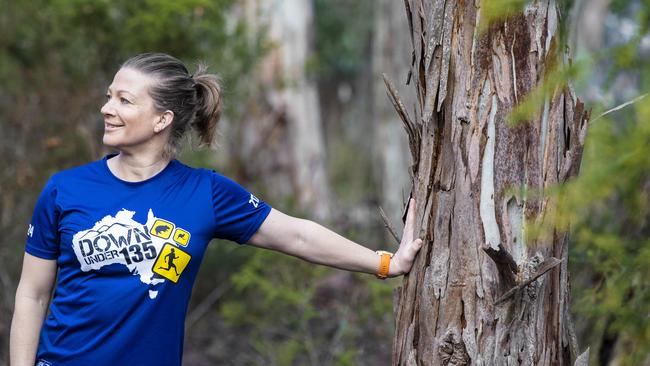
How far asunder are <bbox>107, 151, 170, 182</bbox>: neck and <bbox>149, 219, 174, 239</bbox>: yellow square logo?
0.23 m

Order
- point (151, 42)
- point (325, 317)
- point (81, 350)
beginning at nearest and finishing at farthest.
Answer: point (81, 350)
point (151, 42)
point (325, 317)

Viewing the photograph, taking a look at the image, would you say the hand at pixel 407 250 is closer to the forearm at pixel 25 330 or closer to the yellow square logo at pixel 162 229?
the yellow square logo at pixel 162 229

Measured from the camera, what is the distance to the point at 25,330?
336 centimetres

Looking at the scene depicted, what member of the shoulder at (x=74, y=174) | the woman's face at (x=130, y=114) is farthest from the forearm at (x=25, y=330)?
the woman's face at (x=130, y=114)

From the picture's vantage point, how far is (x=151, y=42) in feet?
23.2

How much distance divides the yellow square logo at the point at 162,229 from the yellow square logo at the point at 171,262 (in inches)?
1.5

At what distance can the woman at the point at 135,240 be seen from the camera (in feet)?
10.7

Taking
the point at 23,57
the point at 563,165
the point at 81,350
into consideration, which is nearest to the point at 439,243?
the point at 563,165

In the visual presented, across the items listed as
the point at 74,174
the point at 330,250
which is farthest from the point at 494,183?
the point at 74,174

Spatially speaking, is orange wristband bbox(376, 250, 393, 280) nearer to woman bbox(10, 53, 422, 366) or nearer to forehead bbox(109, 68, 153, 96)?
woman bbox(10, 53, 422, 366)

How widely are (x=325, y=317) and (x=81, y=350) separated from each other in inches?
178

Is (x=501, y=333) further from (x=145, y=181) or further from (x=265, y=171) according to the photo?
(x=265, y=171)

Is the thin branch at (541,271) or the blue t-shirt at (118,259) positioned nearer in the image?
the thin branch at (541,271)

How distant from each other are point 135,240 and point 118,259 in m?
0.09
